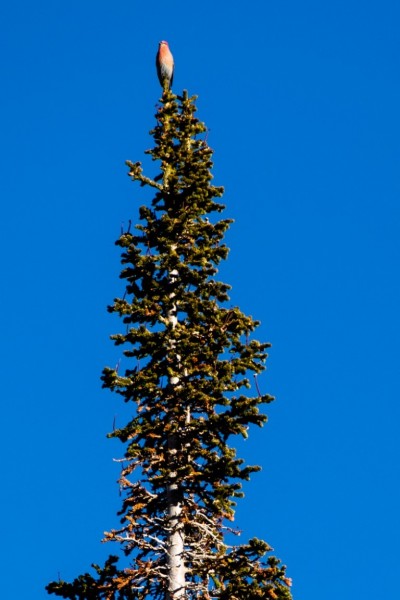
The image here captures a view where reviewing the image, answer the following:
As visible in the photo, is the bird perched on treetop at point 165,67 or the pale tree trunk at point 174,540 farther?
the bird perched on treetop at point 165,67

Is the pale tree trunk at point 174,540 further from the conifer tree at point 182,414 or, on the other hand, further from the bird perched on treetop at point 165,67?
the bird perched on treetop at point 165,67

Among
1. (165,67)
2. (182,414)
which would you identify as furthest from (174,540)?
(165,67)

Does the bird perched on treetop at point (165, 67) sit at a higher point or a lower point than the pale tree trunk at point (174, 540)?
higher

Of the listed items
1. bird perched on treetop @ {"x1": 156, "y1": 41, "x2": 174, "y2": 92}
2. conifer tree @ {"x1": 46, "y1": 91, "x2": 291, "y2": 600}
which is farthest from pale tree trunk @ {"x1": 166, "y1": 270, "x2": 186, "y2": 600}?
bird perched on treetop @ {"x1": 156, "y1": 41, "x2": 174, "y2": 92}

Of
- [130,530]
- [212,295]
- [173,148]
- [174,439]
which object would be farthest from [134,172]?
[130,530]

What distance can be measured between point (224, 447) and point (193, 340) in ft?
7.72

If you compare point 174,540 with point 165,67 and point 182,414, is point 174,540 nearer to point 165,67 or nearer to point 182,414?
point 182,414

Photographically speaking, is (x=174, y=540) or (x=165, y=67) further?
(x=165, y=67)

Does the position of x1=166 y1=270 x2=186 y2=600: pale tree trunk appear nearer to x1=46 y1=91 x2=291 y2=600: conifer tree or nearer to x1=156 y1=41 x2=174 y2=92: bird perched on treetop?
x1=46 y1=91 x2=291 y2=600: conifer tree

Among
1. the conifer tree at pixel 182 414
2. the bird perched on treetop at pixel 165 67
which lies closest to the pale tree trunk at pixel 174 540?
the conifer tree at pixel 182 414

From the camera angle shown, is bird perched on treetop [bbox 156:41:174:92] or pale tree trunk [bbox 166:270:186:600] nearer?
pale tree trunk [bbox 166:270:186:600]

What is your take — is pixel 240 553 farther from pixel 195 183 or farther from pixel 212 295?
pixel 195 183

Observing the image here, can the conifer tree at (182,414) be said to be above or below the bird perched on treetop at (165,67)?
below

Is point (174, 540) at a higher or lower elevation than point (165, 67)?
lower
